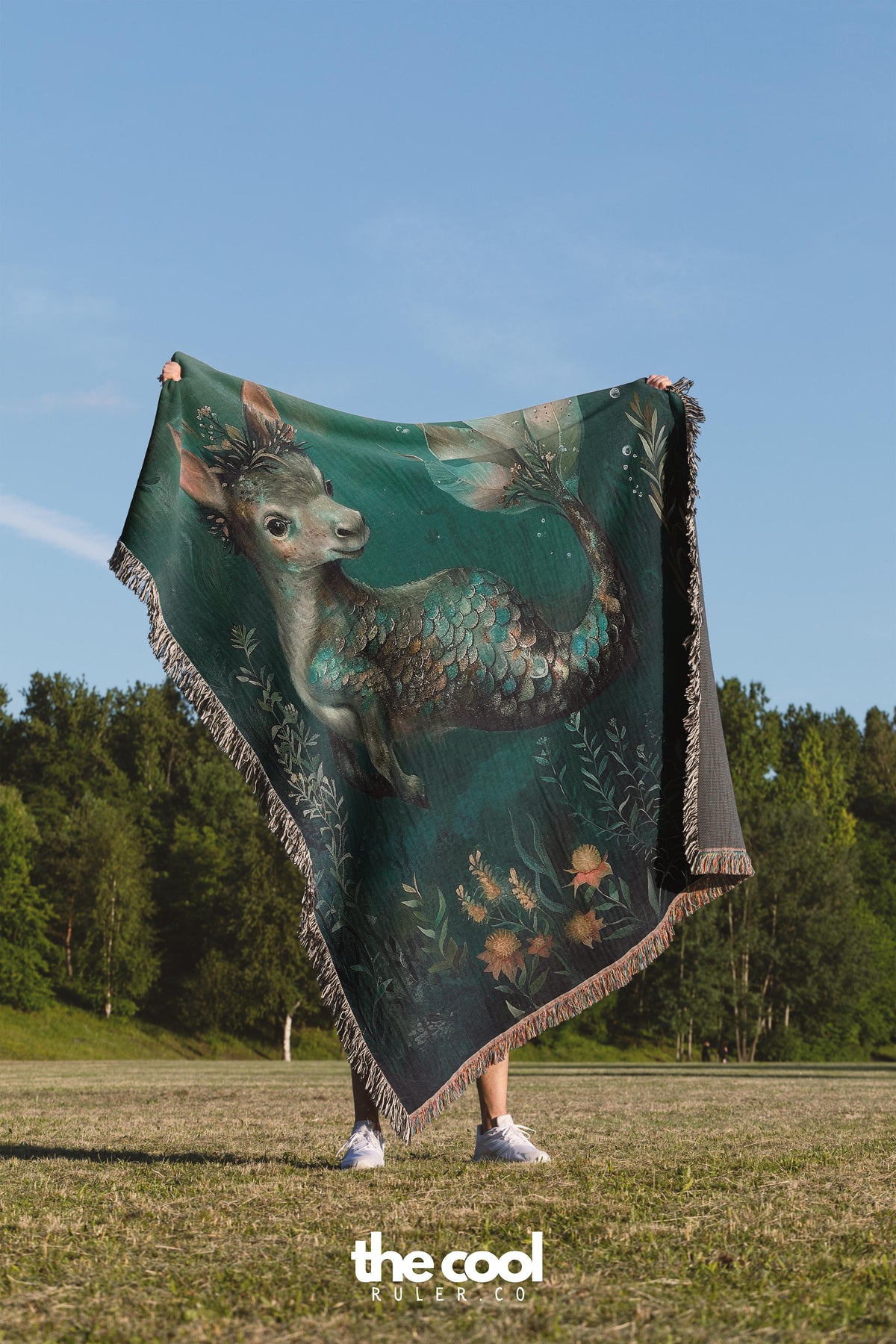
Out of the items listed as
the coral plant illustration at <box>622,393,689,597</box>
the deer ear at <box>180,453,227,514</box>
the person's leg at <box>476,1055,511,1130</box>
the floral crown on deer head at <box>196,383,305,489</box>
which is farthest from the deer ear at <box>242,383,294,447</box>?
the person's leg at <box>476,1055,511,1130</box>

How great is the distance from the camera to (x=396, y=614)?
545cm

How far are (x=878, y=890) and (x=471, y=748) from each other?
191 ft

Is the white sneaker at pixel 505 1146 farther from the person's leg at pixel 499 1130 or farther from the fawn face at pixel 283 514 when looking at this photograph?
the fawn face at pixel 283 514

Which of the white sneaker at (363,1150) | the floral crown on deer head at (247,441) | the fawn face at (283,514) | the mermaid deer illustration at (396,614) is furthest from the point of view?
the floral crown on deer head at (247,441)

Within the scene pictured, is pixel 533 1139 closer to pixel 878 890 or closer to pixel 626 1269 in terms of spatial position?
pixel 626 1269

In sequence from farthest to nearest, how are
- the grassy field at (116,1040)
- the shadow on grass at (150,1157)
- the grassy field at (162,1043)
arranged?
the grassy field at (162,1043) < the grassy field at (116,1040) < the shadow on grass at (150,1157)

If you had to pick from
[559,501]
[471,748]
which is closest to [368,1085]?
[471,748]

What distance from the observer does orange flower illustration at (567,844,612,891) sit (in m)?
5.16

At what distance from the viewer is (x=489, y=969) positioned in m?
5.00

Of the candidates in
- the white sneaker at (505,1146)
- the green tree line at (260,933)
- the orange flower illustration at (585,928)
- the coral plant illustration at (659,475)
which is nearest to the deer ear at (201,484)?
the coral plant illustration at (659,475)

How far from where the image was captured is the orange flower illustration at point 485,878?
5.09 meters

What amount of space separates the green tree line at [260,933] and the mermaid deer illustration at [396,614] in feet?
116

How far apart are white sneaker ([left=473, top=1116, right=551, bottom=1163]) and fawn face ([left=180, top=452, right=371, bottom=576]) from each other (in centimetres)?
262

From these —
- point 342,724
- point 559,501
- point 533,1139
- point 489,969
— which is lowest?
point 533,1139
